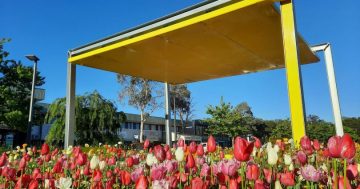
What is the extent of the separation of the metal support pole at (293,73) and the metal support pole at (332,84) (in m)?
4.01

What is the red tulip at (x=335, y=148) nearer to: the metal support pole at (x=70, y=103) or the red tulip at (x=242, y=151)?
the red tulip at (x=242, y=151)

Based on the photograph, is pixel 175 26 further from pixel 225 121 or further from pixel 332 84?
pixel 225 121

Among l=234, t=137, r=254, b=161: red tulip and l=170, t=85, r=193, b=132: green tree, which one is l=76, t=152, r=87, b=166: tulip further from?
l=170, t=85, r=193, b=132: green tree

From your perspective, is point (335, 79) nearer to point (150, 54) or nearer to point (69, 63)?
point (150, 54)

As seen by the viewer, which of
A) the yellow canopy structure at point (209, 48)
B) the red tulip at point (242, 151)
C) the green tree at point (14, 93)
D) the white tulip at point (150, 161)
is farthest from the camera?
the green tree at point (14, 93)

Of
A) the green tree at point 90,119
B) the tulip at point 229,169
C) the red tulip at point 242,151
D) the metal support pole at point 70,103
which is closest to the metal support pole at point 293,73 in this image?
the tulip at point 229,169

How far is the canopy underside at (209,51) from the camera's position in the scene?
664 centimetres

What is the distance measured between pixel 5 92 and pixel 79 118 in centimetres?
461

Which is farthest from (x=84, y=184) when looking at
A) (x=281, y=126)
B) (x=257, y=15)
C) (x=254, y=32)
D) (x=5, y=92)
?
(x=281, y=126)

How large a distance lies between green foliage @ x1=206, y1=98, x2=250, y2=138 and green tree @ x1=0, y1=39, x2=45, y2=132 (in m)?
13.7

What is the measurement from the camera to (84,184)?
231cm

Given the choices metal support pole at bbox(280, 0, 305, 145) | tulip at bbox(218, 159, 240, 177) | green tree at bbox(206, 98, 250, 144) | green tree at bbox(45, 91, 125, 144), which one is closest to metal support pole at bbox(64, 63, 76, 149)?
metal support pole at bbox(280, 0, 305, 145)

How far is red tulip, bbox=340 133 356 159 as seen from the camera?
1.08 metres

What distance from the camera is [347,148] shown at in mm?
1093
